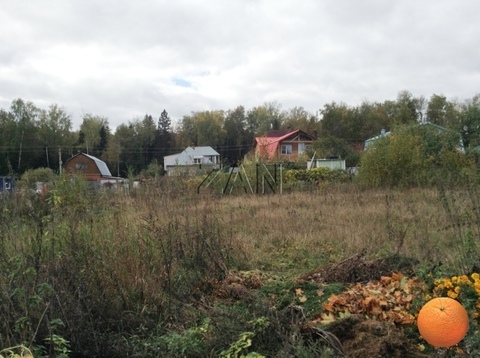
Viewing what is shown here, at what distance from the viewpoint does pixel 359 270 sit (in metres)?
4.25

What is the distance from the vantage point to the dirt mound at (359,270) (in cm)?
418

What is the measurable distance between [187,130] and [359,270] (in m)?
73.5

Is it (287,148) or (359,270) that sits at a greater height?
(287,148)

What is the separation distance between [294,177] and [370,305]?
19.3 meters

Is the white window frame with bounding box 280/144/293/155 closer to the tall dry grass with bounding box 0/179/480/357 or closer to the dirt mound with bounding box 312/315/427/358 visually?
the tall dry grass with bounding box 0/179/480/357

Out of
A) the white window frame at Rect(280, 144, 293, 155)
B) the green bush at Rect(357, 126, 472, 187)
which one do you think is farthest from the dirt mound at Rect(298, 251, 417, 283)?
the white window frame at Rect(280, 144, 293, 155)

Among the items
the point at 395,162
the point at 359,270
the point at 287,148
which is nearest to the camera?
the point at 359,270

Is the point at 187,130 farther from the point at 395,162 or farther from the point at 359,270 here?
the point at 359,270

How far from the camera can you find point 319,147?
3822cm

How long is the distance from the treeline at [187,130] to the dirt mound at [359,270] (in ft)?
109

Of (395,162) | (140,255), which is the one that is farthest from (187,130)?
(140,255)

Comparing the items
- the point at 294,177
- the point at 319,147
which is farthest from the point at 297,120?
the point at 294,177

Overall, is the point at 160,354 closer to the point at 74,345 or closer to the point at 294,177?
the point at 74,345

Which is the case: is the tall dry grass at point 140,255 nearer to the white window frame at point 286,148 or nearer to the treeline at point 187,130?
the treeline at point 187,130
